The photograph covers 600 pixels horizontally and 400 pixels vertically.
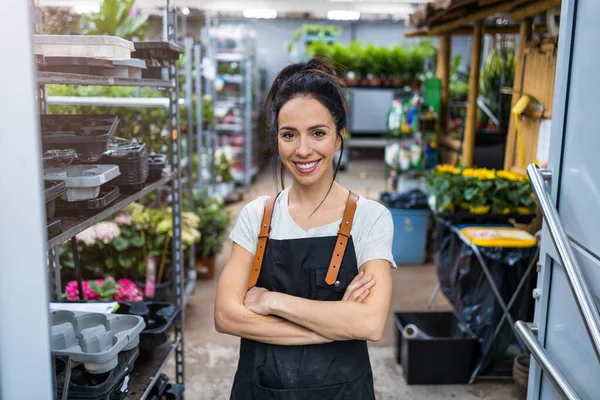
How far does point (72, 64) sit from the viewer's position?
1861 mm

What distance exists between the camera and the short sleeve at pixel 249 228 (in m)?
1.87

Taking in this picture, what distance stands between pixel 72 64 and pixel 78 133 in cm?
32

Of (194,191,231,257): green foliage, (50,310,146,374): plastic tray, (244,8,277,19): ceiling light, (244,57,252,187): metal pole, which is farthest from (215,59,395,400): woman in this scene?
(244,57,252,187): metal pole

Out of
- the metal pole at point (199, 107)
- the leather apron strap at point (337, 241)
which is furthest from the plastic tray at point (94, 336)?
the metal pole at point (199, 107)

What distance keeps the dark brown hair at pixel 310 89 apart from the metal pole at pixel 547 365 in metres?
0.77

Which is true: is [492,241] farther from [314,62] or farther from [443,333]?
[314,62]

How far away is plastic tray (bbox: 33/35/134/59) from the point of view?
1818 mm

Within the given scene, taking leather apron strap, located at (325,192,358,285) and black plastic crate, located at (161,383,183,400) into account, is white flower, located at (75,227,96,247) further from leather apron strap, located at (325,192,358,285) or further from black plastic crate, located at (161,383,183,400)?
leather apron strap, located at (325,192,358,285)

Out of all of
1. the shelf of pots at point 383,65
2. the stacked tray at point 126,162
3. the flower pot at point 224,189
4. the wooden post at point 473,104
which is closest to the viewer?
the stacked tray at point 126,162

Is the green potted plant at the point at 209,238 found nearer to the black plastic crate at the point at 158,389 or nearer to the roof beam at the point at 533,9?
the black plastic crate at the point at 158,389

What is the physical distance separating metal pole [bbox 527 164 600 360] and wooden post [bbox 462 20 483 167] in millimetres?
3954

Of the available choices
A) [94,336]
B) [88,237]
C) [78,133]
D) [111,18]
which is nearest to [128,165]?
[78,133]

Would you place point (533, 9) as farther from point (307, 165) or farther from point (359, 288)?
point (359, 288)

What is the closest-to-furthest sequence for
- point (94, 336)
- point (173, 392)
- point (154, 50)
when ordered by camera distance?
point (94, 336) < point (154, 50) < point (173, 392)
